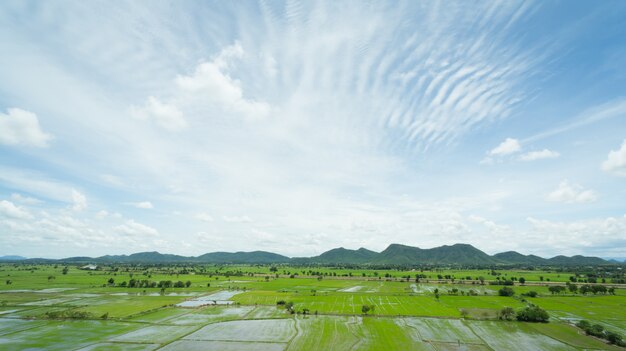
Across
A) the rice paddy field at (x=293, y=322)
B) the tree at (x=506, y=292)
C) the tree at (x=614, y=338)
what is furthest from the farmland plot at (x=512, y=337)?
the tree at (x=506, y=292)

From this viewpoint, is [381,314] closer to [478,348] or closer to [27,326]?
[478,348]

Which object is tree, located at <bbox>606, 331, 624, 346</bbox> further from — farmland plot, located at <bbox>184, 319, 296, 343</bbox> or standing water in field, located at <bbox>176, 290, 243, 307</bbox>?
standing water in field, located at <bbox>176, 290, 243, 307</bbox>

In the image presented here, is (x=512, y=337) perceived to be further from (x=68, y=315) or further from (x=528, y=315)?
(x=68, y=315)

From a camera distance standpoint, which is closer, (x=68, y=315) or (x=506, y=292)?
(x=68, y=315)

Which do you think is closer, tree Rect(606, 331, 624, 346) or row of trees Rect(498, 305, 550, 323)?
tree Rect(606, 331, 624, 346)

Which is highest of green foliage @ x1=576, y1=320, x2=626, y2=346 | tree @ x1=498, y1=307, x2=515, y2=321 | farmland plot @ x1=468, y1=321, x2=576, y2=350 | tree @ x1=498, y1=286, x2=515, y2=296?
tree @ x1=498, y1=286, x2=515, y2=296

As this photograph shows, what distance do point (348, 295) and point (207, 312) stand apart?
47.6 metres

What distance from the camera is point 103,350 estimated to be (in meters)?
52.9

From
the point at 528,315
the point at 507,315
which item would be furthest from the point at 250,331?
the point at 528,315

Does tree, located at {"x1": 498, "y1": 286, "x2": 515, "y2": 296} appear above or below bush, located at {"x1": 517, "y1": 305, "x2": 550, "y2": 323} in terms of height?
above

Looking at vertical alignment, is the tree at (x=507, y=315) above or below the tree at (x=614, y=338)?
above

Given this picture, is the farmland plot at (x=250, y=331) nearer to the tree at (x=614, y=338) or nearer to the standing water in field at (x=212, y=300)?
the standing water in field at (x=212, y=300)

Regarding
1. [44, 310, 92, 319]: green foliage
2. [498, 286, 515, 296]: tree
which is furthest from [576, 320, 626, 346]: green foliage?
[44, 310, 92, 319]: green foliage

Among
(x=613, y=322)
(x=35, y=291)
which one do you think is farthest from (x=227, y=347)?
(x=35, y=291)
